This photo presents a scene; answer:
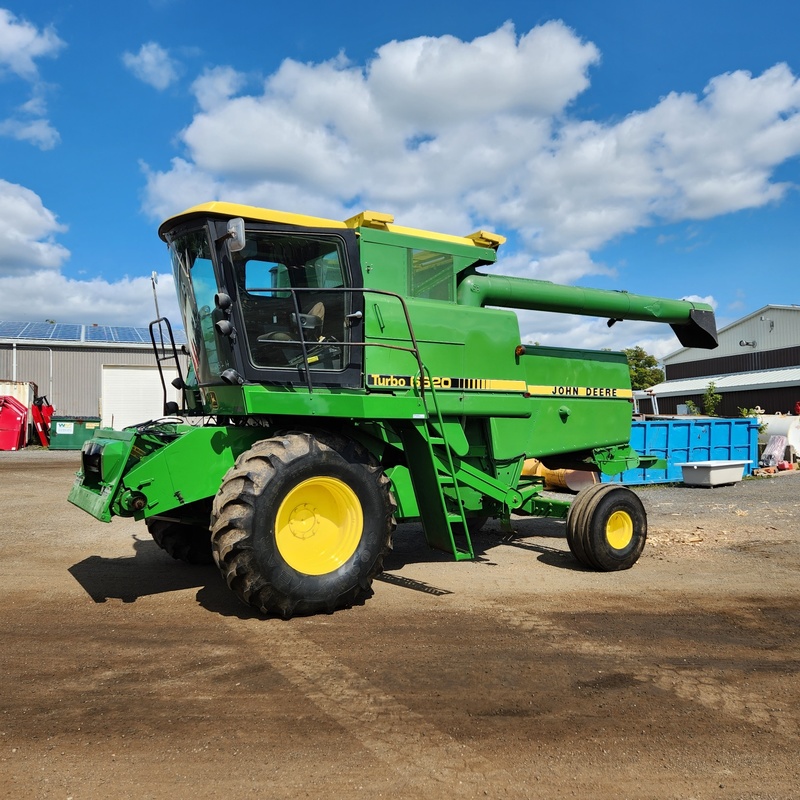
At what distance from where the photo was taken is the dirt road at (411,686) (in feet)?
10.7

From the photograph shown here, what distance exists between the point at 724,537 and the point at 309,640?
276 inches

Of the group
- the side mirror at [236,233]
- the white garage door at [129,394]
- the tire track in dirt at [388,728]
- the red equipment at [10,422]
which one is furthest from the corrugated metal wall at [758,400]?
the tire track in dirt at [388,728]

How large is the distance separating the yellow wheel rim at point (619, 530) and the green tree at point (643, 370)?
3696cm

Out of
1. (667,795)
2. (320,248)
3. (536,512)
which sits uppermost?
(320,248)

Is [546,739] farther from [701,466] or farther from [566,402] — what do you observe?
[701,466]

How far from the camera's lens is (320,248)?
21.0 ft

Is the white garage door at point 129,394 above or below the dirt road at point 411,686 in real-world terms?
above

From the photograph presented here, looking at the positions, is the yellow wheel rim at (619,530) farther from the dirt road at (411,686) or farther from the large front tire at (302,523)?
the large front tire at (302,523)

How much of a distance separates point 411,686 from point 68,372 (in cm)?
3319

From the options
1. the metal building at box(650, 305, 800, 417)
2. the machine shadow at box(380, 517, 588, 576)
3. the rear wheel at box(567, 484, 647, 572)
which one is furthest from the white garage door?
the metal building at box(650, 305, 800, 417)

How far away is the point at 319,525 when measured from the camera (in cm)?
593

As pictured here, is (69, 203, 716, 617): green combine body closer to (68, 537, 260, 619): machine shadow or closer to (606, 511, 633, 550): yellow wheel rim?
(606, 511, 633, 550): yellow wheel rim

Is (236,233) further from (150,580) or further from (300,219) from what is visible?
(150,580)

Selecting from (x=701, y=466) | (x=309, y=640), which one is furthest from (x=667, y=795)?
(x=701, y=466)
